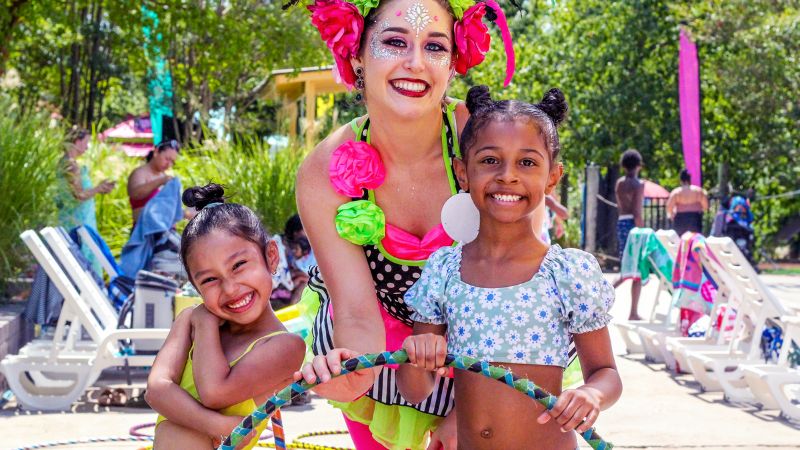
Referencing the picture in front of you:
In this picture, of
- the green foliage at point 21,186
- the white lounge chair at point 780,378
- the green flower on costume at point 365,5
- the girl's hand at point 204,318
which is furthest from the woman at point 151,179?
the green flower on costume at point 365,5

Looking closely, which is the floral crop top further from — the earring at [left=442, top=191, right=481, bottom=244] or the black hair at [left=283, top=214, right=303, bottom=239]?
the black hair at [left=283, top=214, right=303, bottom=239]

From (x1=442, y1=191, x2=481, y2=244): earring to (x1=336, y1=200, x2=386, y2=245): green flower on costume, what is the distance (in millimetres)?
209

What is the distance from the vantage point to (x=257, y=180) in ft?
36.4

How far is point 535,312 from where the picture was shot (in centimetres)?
287

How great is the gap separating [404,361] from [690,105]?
52.4 feet

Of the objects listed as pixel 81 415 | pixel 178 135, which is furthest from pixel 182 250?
pixel 178 135

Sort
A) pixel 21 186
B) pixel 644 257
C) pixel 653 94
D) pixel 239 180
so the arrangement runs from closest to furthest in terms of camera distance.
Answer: pixel 21 186, pixel 644 257, pixel 239 180, pixel 653 94

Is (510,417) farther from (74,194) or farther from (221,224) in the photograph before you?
(74,194)

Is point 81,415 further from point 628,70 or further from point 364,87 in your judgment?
point 628,70

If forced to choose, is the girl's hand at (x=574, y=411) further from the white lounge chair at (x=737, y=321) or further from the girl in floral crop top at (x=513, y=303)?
the white lounge chair at (x=737, y=321)

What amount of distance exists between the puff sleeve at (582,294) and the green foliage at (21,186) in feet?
21.9

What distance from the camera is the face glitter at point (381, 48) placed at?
129 inches

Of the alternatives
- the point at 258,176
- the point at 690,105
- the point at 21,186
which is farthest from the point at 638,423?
the point at 690,105

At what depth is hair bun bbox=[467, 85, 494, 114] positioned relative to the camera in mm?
3158
